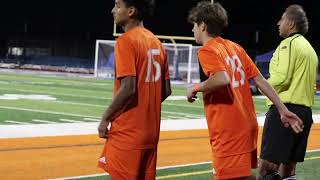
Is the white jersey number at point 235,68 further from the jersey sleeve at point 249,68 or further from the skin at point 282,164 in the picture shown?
the skin at point 282,164

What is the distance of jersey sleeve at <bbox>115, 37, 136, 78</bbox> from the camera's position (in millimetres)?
3793

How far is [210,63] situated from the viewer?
415cm

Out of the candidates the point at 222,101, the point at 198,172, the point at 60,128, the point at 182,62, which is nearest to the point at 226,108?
the point at 222,101

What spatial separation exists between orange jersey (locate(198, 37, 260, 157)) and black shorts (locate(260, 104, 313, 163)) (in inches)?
37.5

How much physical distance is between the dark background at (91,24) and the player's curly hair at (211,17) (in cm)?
3871

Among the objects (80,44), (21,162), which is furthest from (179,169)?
(80,44)

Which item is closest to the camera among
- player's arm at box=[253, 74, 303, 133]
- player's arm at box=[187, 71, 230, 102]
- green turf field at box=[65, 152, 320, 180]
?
player's arm at box=[187, 71, 230, 102]

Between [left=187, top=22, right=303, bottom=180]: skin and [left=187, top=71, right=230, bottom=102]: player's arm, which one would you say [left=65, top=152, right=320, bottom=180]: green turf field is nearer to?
[left=187, top=22, right=303, bottom=180]: skin

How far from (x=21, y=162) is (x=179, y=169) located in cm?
195

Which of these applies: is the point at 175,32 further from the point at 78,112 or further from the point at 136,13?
the point at 136,13

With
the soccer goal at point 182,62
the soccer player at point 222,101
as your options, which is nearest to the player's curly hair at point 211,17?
the soccer player at point 222,101

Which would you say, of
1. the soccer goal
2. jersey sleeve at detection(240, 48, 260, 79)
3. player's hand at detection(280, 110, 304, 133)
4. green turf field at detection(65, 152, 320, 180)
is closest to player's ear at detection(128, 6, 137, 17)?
jersey sleeve at detection(240, 48, 260, 79)

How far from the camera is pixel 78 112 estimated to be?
52.1 feet

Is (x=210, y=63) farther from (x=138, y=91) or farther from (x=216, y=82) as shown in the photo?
(x=138, y=91)
